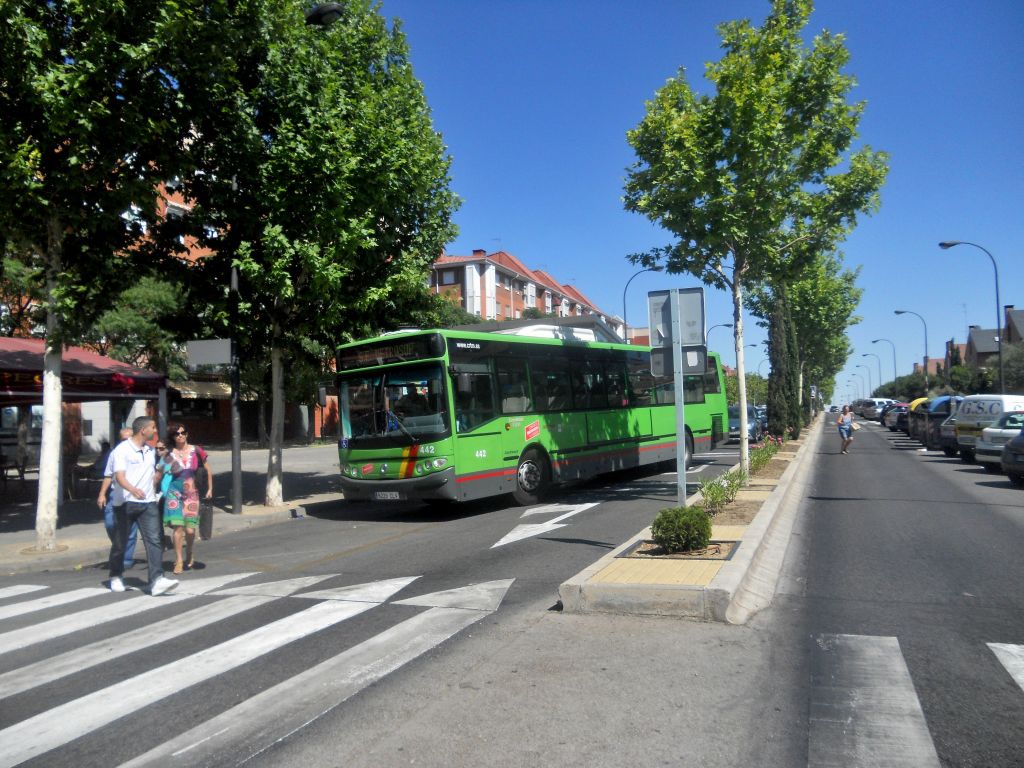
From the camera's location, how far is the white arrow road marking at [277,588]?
7.84 metres

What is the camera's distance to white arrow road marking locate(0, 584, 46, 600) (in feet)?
27.7

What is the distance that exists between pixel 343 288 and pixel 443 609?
961 centimetres

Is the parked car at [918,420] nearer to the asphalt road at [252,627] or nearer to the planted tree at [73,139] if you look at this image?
the asphalt road at [252,627]

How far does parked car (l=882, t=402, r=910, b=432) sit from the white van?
20.4 metres

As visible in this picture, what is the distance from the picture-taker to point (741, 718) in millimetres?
4289

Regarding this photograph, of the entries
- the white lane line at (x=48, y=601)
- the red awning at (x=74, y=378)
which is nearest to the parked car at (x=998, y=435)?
the red awning at (x=74, y=378)

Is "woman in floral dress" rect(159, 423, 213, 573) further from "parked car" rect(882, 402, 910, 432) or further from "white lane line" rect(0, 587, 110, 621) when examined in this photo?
"parked car" rect(882, 402, 910, 432)

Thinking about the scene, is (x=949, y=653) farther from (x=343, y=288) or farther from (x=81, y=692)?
(x=343, y=288)

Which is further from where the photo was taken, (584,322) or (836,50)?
(584,322)

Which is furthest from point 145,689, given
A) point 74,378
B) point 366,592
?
point 74,378

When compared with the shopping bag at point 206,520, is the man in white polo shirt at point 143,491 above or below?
above

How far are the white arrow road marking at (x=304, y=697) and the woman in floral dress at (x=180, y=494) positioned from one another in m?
3.84

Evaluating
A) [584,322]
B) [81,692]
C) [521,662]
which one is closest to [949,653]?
[521,662]

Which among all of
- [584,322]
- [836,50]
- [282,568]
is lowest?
[282,568]
